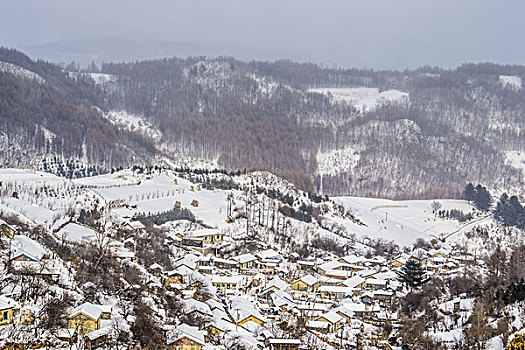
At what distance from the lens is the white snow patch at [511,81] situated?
184500mm

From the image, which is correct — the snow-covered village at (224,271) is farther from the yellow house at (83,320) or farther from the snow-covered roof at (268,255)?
the snow-covered roof at (268,255)

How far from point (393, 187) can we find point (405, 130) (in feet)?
77.4

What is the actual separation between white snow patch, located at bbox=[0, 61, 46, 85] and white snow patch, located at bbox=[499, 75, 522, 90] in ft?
398

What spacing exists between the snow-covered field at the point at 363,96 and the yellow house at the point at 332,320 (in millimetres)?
123651

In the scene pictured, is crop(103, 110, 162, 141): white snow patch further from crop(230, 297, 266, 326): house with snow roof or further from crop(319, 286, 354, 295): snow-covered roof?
crop(230, 297, 266, 326): house with snow roof

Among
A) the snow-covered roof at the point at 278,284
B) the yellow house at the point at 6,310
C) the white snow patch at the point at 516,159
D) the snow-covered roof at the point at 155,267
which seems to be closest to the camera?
the yellow house at the point at 6,310

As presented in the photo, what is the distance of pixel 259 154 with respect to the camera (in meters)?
130

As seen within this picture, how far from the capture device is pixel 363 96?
173m

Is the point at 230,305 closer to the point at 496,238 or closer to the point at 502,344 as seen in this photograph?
the point at 502,344

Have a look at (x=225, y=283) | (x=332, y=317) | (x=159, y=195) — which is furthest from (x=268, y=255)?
(x=159, y=195)

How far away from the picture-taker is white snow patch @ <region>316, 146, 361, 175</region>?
126m

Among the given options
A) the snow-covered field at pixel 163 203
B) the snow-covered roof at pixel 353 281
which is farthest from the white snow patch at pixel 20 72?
the snow-covered roof at pixel 353 281

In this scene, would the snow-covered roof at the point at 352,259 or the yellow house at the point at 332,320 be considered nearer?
the yellow house at the point at 332,320

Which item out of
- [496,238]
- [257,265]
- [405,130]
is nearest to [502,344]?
[257,265]
